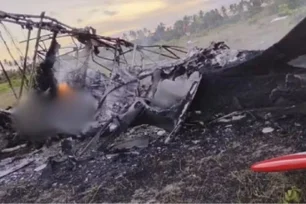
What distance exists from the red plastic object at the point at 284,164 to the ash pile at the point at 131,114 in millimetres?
350

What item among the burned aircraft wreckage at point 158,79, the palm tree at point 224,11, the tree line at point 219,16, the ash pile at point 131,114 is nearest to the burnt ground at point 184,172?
the ash pile at point 131,114

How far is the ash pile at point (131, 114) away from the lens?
4.26 meters

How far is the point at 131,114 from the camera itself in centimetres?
510

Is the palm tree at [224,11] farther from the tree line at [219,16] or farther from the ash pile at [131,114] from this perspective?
the ash pile at [131,114]

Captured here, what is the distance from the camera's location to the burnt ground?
348 cm

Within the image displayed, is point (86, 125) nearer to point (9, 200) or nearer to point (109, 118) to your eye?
point (109, 118)

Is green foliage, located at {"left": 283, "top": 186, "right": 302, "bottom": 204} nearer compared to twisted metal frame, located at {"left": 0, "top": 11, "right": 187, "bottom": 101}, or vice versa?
green foliage, located at {"left": 283, "top": 186, "right": 302, "bottom": 204}

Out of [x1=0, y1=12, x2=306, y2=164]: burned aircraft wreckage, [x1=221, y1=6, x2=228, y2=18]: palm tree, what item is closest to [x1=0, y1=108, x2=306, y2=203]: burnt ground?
[x1=0, y1=12, x2=306, y2=164]: burned aircraft wreckage

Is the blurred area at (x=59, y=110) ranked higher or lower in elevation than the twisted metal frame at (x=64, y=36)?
lower

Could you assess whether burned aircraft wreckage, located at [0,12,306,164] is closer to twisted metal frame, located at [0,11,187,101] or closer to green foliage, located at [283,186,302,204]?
twisted metal frame, located at [0,11,187,101]

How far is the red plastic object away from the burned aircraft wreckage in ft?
4.30

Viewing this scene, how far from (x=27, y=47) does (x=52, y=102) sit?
39.4 inches

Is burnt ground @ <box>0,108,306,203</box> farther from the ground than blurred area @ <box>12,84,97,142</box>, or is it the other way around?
blurred area @ <box>12,84,97,142</box>

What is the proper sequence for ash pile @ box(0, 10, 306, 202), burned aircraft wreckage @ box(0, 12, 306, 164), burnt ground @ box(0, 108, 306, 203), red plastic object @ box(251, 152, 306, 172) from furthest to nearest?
burned aircraft wreckage @ box(0, 12, 306, 164), ash pile @ box(0, 10, 306, 202), burnt ground @ box(0, 108, 306, 203), red plastic object @ box(251, 152, 306, 172)
